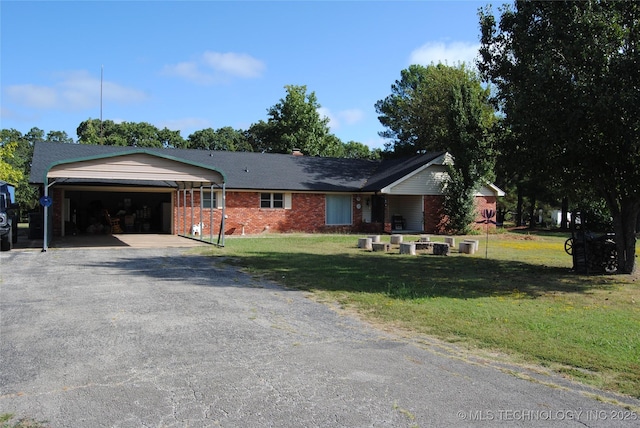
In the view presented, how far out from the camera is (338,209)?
29312 millimetres

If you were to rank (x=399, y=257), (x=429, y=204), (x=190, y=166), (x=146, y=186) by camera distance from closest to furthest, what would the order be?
(x=399, y=257)
(x=190, y=166)
(x=146, y=186)
(x=429, y=204)

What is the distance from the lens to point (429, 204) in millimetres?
29688

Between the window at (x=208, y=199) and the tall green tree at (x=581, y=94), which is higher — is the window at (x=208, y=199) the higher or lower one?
the lower one

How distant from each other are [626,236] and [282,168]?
20.0 m

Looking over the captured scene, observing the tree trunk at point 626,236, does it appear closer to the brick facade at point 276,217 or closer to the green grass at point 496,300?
the green grass at point 496,300

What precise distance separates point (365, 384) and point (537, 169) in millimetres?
10656

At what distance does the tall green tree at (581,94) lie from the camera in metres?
10.5

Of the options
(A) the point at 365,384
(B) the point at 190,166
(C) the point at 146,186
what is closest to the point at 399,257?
(B) the point at 190,166

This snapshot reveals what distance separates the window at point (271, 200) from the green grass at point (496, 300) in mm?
9829

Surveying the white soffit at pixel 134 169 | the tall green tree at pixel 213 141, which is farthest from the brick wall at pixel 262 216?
the tall green tree at pixel 213 141

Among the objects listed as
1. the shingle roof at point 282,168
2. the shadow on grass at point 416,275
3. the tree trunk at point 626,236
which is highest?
the shingle roof at point 282,168

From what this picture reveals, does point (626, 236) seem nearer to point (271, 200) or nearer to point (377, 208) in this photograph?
point (377, 208)

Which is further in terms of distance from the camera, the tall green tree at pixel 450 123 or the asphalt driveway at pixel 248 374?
the tall green tree at pixel 450 123

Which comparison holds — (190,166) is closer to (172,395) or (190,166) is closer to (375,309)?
(375,309)
